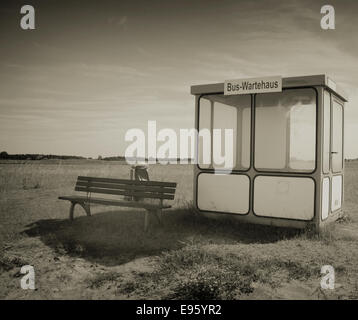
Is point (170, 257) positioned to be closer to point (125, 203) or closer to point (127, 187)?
point (125, 203)

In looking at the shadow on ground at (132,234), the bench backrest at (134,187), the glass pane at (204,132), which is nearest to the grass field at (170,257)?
the shadow on ground at (132,234)

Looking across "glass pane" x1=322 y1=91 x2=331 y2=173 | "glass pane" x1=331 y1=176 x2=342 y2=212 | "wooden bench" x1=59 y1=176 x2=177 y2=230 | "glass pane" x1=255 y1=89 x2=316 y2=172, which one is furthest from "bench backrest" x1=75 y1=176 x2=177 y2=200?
"glass pane" x1=331 y1=176 x2=342 y2=212

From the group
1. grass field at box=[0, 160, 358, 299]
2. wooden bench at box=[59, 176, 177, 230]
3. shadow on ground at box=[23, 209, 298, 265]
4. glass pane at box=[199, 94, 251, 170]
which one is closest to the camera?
grass field at box=[0, 160, 358, 299]

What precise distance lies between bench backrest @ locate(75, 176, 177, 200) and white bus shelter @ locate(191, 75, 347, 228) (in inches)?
47.5

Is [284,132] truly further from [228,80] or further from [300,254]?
[300,254]

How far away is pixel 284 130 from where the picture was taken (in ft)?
26.9

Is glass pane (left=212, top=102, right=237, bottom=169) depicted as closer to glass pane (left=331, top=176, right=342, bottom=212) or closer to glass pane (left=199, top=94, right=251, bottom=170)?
glass pane (left=199, top=94, right=251, bottom=170)

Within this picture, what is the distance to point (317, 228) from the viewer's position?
23.5 ft

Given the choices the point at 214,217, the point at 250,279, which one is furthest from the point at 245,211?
the point at 250,279

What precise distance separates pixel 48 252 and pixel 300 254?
396 cm

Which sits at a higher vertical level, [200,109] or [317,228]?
[200,109]

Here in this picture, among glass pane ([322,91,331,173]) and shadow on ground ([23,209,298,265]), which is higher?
glass pane ([322,91,331,173])

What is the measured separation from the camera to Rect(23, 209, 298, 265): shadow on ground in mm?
6008
